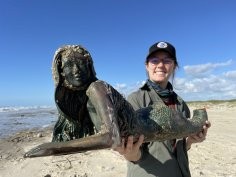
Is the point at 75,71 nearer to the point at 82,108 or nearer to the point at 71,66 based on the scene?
the point at 71,66

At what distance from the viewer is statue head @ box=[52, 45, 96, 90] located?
230 centimetres

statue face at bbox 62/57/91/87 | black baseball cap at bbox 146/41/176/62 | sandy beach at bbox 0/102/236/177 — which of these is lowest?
sandy beach at bbox 0/102/236/177

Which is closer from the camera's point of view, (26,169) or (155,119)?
(155,119)

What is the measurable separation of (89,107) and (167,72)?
197 centimetres

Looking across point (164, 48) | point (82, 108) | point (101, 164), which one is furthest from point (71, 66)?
point (101, 164)

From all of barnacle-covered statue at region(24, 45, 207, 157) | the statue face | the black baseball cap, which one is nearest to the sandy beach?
the black baseball cap

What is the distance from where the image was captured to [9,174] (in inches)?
409

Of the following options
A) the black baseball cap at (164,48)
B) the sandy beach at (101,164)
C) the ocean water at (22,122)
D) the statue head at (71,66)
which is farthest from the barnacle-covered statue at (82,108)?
the ocean water at (22,122)

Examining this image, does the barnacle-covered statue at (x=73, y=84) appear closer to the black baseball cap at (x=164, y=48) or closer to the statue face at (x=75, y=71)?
the statue face at (x=75, y=71)

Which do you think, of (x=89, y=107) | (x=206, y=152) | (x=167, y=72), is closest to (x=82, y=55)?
(x=89, y=107)

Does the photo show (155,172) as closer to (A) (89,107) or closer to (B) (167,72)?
(B) (167,72)

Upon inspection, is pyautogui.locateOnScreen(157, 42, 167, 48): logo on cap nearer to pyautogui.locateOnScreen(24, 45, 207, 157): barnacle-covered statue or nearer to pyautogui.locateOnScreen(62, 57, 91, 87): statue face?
pyautogui.locateOnScreen(24, 45, 207, 157): barnacle-covered statue

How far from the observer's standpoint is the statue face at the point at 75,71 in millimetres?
Result: 2303

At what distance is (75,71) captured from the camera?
2312mm
